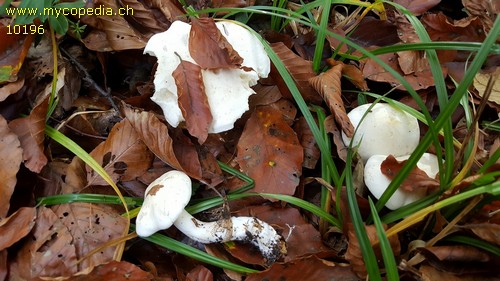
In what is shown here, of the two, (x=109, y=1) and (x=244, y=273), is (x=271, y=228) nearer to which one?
(x=244, y=273)

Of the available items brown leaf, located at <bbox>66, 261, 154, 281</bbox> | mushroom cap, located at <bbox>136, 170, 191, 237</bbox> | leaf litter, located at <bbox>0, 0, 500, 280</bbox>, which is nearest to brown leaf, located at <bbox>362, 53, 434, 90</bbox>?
leaf litter, located at <bbox>0, 0, 500, 280</bbox>

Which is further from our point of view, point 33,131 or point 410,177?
point 33,131

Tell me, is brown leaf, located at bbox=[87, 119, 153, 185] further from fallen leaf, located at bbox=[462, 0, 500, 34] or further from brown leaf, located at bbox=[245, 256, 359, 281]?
fallen leaf, located at bbox=[462, 0, 500, 34]

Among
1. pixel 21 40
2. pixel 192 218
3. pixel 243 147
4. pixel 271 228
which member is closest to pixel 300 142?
pixel 243 147

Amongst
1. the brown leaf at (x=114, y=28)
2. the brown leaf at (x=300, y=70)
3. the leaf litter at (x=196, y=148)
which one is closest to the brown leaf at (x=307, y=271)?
the leaf litter at (x=196, y=148)

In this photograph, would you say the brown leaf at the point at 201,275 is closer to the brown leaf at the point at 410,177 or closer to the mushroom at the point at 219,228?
the mushroom at the point at 219,228

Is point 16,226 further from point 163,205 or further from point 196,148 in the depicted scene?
point 196,148

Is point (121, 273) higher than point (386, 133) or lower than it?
lower

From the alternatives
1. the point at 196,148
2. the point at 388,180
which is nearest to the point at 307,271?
the point at 388,180
